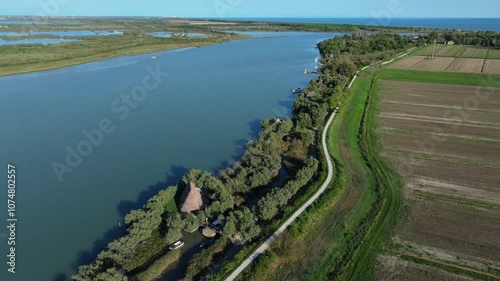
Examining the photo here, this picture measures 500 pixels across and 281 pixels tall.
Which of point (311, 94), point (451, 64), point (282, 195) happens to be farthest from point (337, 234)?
point (451, 64)

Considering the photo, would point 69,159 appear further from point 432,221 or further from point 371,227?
point 432,221

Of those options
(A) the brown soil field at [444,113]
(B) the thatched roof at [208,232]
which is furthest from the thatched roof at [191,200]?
(A) the brown soil field at [444,113]

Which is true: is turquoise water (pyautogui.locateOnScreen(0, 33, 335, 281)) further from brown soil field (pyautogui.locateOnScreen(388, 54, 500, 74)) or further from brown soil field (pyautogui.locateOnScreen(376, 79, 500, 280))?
brown soil field (pyautogui.locateOnScreen(388, 54, 500, 74))

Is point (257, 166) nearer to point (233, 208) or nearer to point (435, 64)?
point (233, 208)

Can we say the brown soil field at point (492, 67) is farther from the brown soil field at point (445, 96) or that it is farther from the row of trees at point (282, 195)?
the row of trees at point (282, 195)

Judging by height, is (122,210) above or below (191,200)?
below

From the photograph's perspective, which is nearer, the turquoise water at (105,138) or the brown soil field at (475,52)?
the turquoise water at (105,138)
